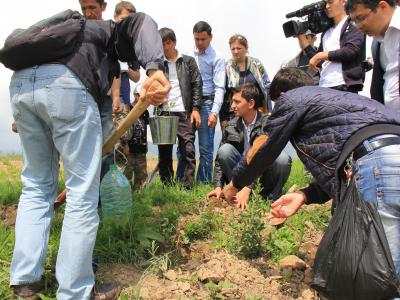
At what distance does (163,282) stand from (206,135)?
2854 millimetres

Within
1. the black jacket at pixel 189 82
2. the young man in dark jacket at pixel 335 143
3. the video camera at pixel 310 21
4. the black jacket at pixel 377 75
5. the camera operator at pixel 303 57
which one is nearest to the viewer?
the young man in dark jacket at pixel 335 143

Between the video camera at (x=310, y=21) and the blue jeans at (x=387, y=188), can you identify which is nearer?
the blue jeans at (x=387, y=188)

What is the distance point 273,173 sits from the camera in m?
4.66

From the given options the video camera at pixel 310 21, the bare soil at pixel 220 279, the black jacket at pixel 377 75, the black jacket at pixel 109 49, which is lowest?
the bare soil at pixel 220 279

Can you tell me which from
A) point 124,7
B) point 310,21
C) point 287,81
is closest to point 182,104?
point 124,7

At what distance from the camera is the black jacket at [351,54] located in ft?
13.8

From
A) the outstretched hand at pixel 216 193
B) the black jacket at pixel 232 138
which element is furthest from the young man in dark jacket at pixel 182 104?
the outstretched hand at pixel 216 193

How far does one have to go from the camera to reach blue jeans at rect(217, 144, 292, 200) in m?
4.67

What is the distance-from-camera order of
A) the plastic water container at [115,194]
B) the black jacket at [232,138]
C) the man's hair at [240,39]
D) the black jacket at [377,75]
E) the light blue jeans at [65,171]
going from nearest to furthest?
the light blue jeans at [65,171]
the black jacket at [377,75]
the plastic water container at [115,194]
the black jacket at [232,138]
the man's hair at [240,39]

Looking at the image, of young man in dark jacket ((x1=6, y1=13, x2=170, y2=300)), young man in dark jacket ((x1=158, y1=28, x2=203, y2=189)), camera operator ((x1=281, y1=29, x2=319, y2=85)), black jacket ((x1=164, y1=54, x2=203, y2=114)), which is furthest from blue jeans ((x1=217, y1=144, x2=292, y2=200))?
young man in dark jacket ((x1=6, y1=13, x2=170, y2=300))

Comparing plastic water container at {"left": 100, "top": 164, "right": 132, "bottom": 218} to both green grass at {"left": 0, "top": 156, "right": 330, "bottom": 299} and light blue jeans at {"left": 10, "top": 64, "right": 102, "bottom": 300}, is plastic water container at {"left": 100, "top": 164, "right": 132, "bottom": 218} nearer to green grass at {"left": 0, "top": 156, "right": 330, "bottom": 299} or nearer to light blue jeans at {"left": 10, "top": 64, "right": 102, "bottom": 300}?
green grass at {"left": 0, "top": 156, "right": 330, "bottom": 299}

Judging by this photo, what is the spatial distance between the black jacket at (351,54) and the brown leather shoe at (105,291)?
280 centimetres

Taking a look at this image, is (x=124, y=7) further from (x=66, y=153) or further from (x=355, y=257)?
(x=355, y=257)

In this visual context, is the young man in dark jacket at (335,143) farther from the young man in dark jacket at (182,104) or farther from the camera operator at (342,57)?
the young man in dark jacket at (182,104)
